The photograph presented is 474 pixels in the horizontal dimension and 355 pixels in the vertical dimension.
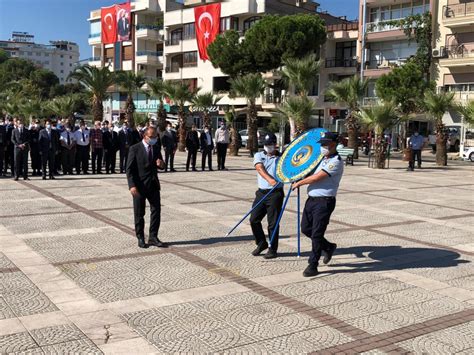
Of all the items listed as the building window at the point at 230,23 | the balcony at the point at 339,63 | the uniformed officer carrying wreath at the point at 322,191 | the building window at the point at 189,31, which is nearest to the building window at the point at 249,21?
the building window at the point at 230,23

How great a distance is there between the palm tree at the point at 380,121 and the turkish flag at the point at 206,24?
31916 mm

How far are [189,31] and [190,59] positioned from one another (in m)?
2.89

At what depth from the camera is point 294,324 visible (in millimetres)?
5047

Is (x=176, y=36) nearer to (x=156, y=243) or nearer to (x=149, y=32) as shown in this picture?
(x=149, y=32)

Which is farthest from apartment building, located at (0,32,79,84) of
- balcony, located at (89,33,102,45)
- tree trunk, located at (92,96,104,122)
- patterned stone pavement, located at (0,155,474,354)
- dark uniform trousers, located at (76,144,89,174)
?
patterned stone pavement, located at (0,155,474,354)

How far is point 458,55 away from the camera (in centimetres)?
3897

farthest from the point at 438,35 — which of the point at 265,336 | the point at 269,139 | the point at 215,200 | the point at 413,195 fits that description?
the point at 265,336

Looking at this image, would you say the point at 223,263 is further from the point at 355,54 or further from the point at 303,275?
the point at 355,54

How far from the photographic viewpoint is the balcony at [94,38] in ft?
239

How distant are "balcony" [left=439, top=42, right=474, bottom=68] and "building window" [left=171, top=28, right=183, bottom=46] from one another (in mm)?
28777

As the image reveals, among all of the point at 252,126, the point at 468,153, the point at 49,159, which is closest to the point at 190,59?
the point at 252,126

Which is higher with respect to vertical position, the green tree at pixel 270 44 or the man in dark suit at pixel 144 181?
the green tree at pixel 270 44

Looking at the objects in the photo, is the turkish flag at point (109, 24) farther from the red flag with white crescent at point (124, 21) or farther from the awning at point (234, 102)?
the awning at point (234, 102)

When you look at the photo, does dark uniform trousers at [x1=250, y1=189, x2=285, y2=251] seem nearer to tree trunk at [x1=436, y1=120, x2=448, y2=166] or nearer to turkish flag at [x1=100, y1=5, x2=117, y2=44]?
tree trunk at [x1=436, y1=120, x2=448, y2=166]
